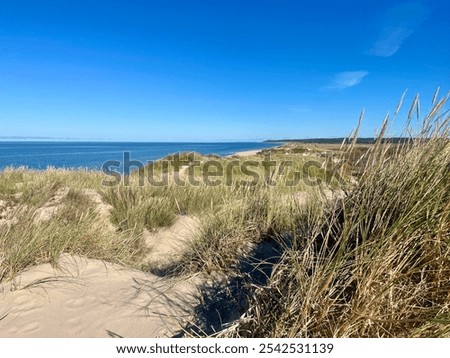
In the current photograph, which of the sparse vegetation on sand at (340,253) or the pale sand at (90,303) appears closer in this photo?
the sparse vegetation on sand at (340,253)

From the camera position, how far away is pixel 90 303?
2516 millimetres

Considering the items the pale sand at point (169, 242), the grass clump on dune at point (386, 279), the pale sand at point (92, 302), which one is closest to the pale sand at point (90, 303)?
the pale sand at point (92, 302)

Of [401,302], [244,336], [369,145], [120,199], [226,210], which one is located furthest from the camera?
[120,199]

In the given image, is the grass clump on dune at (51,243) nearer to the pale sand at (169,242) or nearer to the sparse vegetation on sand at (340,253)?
the sparse vegetation on sand at (340,253)

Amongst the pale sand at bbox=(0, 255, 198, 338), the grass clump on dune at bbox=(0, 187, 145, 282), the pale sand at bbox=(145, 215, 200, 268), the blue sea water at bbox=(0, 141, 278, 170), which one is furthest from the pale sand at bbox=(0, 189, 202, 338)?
the blue sea water at bbox=(0, 141, 278, 170)

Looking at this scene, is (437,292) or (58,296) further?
(58,296)

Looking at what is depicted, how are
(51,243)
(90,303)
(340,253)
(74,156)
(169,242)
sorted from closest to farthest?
(340,253) < (90,303) < (51,243) < (169,242) < (74,156)

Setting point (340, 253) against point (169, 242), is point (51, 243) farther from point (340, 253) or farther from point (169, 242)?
point (340, 253)

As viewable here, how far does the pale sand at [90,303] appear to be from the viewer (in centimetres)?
219

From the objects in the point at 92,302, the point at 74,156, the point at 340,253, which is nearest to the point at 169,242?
the point at 92,302
